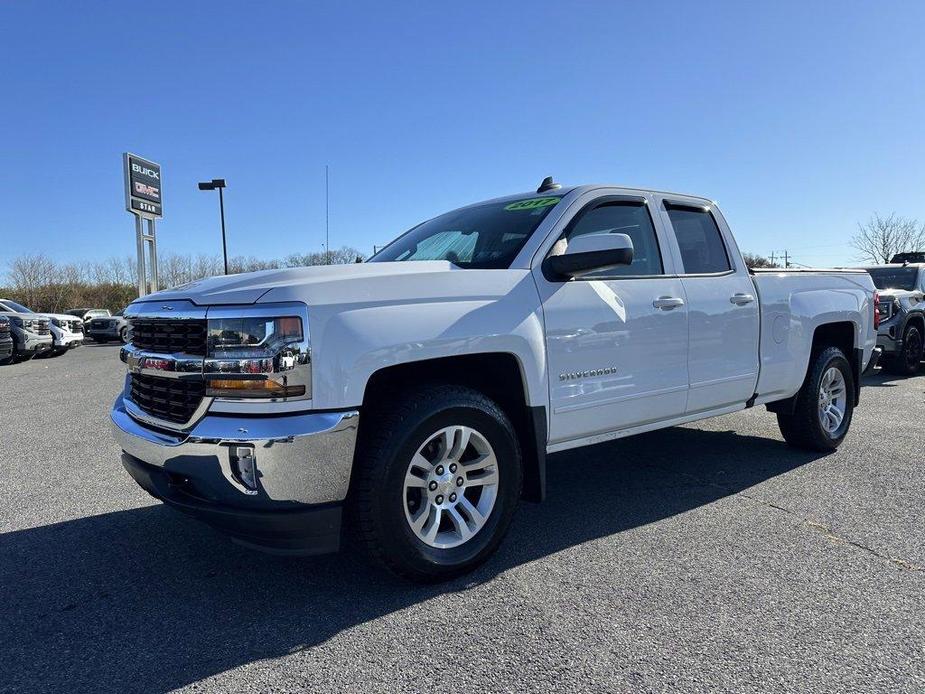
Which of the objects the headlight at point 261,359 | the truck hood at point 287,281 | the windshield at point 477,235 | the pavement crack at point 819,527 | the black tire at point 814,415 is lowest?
the pavement crack at point 819,527

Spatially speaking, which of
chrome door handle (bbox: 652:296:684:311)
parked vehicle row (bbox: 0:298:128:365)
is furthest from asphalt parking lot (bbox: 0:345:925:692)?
parked vehicle row (bbox: 0:298:128:365)

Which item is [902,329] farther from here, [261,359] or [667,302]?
[261,359]

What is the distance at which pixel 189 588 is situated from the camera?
10.1 feet

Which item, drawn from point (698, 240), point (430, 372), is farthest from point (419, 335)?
point (698, 240)

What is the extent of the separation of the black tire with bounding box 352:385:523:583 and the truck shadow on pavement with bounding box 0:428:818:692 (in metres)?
0.15

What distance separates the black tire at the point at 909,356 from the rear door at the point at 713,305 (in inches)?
309

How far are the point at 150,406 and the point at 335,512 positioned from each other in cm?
113

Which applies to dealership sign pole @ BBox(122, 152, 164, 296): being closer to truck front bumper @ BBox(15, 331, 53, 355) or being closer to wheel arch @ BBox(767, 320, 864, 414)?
truck front bumper @ BBox(15, 331, 53, 355)

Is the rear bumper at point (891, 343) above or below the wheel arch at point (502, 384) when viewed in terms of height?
below

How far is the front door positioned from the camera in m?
3.46

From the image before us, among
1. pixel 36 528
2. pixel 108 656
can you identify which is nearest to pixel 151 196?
pixel 36 528

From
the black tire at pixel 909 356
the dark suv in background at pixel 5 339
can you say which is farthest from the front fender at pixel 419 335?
the dark suv in background at pixel 5 339

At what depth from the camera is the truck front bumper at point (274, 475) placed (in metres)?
2.60

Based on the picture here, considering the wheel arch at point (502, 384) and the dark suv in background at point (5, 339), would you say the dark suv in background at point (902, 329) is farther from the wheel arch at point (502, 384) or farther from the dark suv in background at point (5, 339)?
the dark suv in background at point (5, 339)
